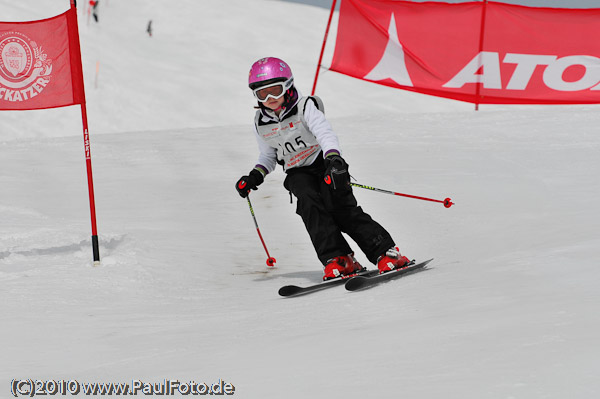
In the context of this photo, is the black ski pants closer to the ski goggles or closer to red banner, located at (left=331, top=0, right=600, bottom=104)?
the ski goggles

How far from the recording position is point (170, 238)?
Result: 6484 millimetres

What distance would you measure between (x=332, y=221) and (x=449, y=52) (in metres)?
7.13

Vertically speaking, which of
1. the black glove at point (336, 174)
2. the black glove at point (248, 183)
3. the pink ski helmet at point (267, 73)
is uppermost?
the pink ski helmet at point (267, 73)

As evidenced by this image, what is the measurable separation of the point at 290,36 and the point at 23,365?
34398 millimetres

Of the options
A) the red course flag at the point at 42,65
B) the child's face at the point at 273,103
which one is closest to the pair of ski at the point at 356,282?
the child's face at the point at 273,103

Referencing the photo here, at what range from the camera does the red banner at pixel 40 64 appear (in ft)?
17.8

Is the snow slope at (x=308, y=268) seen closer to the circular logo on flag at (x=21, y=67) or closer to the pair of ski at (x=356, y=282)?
the pair of ski at (x=356, y=282)

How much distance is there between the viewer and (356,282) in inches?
164

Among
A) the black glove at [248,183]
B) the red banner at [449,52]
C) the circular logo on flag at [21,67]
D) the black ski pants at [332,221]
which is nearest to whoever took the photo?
the black ski pants at [332,221]

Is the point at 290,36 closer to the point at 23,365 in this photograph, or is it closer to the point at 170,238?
the point at 170,238

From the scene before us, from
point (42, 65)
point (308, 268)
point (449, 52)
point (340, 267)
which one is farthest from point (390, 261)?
point (449, 52)

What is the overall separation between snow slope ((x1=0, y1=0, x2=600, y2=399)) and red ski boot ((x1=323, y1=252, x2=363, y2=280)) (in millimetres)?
427

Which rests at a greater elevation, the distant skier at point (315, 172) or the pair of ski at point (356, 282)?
the distant skier at point (315, 172)

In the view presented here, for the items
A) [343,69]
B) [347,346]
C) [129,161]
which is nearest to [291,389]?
[347,346]
